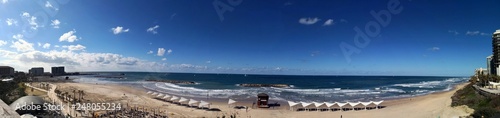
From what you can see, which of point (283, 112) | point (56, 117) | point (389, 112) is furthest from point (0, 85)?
point (389, 112)

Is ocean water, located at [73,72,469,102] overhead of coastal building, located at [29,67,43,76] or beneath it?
beneath

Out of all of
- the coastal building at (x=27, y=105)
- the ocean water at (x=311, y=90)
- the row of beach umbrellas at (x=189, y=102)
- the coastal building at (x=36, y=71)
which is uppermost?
the coastal building at (x=36, y=71)

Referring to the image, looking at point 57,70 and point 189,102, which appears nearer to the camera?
point 189,102

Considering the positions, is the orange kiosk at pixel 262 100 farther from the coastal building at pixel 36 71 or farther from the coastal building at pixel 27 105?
the coastal building at pixel 36 71

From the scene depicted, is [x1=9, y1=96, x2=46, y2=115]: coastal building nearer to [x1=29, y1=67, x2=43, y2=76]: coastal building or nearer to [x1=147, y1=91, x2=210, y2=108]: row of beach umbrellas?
[x1=147, y1=91, x2=210, y2=108]: row of beach umbrellas

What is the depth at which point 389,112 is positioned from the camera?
26.8 metres

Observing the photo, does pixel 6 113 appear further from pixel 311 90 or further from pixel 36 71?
pixel 36 71

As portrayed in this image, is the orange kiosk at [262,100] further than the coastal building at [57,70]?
No

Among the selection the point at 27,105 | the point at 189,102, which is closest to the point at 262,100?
the point at 189,102

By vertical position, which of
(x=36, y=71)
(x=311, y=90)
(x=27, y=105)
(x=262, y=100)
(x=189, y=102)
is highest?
(x=36, y=71)

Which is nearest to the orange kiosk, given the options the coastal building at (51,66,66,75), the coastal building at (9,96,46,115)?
the coastal building at (9,96,46,115)

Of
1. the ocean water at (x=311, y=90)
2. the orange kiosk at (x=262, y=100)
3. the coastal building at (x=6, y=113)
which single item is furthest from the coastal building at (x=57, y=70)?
the coastal building at (x=6, y=113)

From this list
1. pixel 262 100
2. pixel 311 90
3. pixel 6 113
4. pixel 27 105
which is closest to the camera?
pixel 6 113

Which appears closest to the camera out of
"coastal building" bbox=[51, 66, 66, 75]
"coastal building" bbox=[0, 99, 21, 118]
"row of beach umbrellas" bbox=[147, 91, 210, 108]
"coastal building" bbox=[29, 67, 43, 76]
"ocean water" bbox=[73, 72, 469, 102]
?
"coastal building" bbox=[0, 99, 21, 118]
